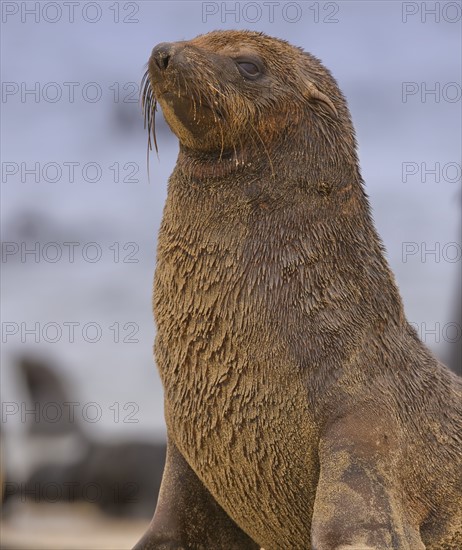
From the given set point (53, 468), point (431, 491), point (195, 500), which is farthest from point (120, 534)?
point (431, 491)

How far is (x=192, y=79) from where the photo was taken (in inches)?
152

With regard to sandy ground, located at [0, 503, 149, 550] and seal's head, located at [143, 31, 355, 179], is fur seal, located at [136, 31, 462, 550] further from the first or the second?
sandy ground, located at [0, 503, 149, 550]

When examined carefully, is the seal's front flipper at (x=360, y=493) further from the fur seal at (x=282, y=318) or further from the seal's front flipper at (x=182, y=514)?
the seal's front flipper at (x=182, y=514)

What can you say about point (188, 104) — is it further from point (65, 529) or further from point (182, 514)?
point (65, 529)

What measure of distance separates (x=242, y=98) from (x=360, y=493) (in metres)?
1.58

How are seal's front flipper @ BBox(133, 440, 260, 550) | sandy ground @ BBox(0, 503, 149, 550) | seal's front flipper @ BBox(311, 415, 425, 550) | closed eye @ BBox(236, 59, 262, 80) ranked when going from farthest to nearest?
1. sandy ground @ BBox(0, 503, 149, 550)
2. seal's front flipper @ BBox(133, 440, 260, 550)
3. closed eye @ BBox(236, 59, 262, 80)
4. seal's front flipper @ BBox(311, 415, 425, 550)

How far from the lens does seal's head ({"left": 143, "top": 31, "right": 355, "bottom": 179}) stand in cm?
388

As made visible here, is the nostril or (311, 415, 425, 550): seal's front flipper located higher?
the nostril

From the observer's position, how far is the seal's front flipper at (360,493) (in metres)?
3.64

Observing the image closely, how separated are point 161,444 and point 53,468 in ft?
4.90

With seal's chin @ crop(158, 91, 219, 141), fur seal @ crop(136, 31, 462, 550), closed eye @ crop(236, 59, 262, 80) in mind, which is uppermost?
closed eye @ crop(236, 59, 262, 80)

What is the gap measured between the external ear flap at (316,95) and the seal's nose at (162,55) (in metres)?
0.60

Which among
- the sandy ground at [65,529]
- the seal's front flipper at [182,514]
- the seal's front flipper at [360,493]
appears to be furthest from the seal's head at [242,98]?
the sandy ground at [65,529]

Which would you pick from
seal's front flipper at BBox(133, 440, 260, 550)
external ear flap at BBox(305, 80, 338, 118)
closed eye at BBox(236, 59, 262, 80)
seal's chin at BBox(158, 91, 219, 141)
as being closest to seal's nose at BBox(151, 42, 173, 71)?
seal's chin at BBox(158, 91, 219, 141)
